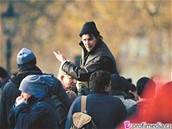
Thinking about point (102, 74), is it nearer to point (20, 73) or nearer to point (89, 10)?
point (20, 73)

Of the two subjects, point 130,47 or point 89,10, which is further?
point 130,47

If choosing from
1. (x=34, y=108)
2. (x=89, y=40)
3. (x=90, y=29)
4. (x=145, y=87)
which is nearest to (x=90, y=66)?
(x=89, y=40)

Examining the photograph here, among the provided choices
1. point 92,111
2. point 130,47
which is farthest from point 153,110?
point 130,47

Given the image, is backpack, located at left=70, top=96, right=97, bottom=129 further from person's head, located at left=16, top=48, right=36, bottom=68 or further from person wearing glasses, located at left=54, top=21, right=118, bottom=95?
person's head, located at left=16, top=48, right=36, bottom=68

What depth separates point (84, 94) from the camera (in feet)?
36.0

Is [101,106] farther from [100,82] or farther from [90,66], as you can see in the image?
[90,66]

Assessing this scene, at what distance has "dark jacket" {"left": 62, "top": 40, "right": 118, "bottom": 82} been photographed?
10.9 m

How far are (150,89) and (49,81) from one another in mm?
1250

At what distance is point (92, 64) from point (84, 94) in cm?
39

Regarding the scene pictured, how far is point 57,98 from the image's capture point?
426 inches

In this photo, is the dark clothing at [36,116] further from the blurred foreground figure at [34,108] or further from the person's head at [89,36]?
the person's head at [89,36]

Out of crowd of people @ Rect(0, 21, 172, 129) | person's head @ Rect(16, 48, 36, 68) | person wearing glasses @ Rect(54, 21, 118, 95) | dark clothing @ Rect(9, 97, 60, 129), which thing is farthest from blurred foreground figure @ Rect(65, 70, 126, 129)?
person's head @ Rect(16, 48, 36, 68)

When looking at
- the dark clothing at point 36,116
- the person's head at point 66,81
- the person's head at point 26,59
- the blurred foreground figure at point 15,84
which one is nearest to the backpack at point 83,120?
the dark clothing at point 36,116

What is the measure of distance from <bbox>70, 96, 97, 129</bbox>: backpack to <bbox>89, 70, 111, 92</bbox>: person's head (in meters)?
0.23
